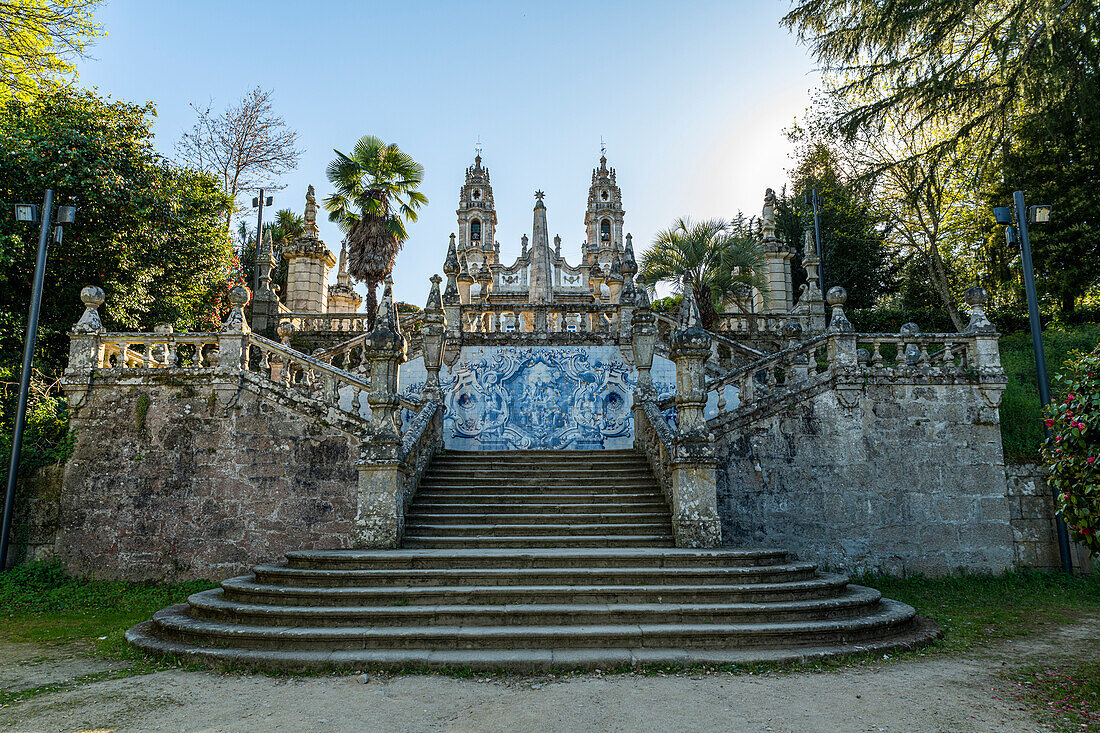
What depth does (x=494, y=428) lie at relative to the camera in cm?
1484

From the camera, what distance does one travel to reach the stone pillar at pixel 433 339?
46.1ft

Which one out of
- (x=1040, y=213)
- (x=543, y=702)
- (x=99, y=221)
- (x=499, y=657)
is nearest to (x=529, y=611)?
(x=499, y=657)

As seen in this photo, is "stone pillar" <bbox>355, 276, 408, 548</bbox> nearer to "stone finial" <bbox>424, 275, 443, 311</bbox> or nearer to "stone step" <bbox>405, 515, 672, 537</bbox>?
"stone step" <bbox>405, 515, 672, 537</bbox>

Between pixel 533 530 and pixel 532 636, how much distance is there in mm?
3210

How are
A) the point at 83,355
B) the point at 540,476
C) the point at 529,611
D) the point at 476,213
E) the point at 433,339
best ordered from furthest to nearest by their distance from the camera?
the point at 476,213, the point at 433,339, the point at 540,476, the point at 83,355, the point at 529,611

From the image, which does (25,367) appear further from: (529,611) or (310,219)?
(310,219)

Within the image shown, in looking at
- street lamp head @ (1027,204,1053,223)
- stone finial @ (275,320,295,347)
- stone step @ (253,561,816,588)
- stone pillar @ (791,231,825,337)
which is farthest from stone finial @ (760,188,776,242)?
stone step @ (253,561,816,588)

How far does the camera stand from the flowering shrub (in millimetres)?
5668

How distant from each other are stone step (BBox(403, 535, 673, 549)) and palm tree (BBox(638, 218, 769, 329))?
1060cm

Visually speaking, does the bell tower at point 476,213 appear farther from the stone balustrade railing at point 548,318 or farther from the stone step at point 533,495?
the stone step at point 533,495

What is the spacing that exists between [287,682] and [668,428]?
7105 millimetres

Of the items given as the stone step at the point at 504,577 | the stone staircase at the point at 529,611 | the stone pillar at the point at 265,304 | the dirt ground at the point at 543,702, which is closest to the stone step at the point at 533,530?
the stone staircase at the point at 529,611

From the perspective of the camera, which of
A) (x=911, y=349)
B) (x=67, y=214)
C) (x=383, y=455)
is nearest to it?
(x=383, y=455)

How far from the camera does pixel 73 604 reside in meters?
10.1
